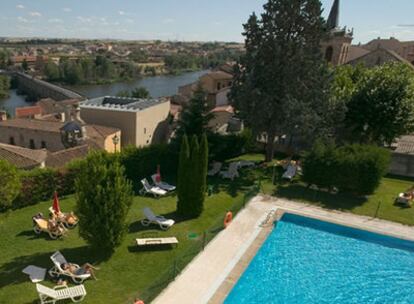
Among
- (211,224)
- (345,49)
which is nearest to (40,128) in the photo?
(211,224)

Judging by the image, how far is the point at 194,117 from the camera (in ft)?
79.4

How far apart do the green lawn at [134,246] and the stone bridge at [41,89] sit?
65.2 metres

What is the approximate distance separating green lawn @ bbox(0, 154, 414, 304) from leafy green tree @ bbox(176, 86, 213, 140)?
4.30 meters

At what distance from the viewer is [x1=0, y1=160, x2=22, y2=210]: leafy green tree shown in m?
15.5

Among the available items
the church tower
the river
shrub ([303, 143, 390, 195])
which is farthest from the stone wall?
the river

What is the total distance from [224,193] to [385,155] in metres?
9.43

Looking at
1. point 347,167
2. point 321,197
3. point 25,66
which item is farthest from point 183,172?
point 25,66

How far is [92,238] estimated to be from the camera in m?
12.6

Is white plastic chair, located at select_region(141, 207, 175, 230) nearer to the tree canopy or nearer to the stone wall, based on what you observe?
the tree canopy

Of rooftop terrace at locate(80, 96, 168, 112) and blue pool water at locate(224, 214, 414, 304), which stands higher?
rooftop terrace at locate(80, 96, 168, 112)

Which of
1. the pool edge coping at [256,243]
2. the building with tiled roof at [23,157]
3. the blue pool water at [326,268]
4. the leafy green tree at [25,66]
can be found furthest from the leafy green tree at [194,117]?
the leafy green tree at [25,66]

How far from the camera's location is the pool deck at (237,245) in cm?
1171

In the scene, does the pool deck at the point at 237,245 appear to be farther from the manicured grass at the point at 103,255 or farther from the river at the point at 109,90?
the river at the point at 109,90

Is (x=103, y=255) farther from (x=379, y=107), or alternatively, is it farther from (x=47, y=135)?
(x=47, y=135)
